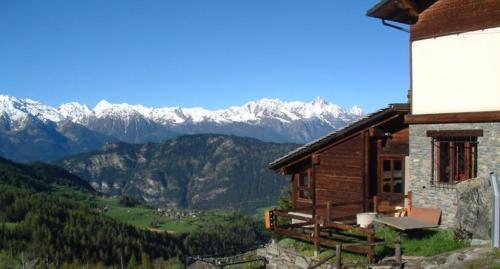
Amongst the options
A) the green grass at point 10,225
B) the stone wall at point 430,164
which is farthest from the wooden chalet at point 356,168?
the green grass at point 10,225

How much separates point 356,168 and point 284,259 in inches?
225

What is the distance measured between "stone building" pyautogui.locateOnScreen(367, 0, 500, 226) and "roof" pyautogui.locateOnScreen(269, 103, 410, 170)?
1.22m

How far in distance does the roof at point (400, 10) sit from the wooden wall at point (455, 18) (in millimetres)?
236

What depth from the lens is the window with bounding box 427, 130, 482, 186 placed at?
1970 centimetres

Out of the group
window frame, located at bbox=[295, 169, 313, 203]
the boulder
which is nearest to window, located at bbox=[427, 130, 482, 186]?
the boulder

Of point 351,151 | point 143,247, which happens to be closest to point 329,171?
point 351,151

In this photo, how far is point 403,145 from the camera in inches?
930

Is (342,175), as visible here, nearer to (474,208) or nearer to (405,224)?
(405,224)

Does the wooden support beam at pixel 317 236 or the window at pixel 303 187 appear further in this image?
the window at pixel 303 187

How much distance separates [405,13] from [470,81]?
404cm

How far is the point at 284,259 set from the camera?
22344 millimetres

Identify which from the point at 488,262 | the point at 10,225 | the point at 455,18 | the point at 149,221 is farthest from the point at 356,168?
the point at 149,221

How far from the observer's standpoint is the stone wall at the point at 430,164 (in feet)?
61.8

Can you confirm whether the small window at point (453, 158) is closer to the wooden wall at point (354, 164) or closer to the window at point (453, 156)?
the window at point (453, 156)
